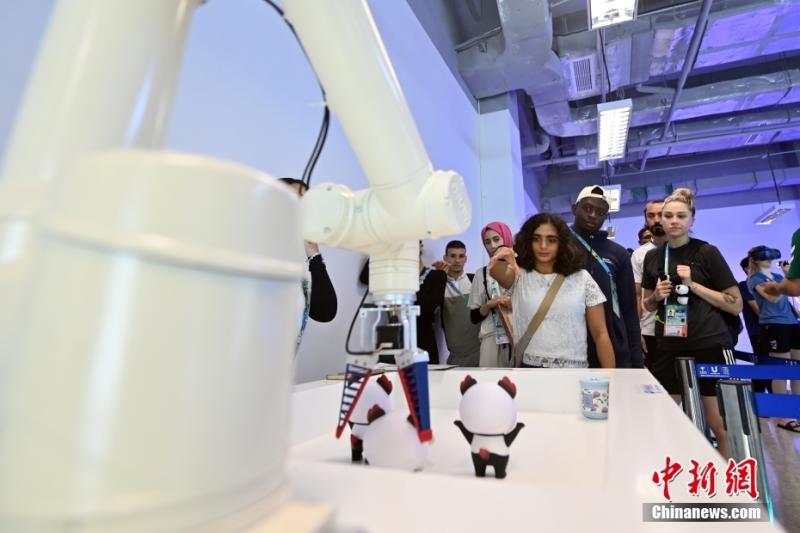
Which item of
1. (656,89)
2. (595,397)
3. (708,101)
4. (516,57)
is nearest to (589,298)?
(595,397)

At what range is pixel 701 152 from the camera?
5.62 m

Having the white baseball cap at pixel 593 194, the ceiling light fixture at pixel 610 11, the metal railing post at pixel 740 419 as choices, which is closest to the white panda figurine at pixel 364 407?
the metal railing post at pixel 740 419

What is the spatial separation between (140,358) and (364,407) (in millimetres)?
401

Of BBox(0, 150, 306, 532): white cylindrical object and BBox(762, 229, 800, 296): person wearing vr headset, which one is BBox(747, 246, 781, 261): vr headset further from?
BBox(0, 150, 306, 532): white cylindrical object

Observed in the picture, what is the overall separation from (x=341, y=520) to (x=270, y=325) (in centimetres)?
15

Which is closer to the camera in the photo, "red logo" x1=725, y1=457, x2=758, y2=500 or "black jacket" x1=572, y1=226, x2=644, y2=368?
"red logo" x1=725, y1=457, x2=758, y2=500

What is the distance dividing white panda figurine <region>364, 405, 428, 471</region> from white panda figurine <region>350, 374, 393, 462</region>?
0.03 m

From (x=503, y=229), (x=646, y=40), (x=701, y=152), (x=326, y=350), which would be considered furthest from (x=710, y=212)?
(x=326, y=350)

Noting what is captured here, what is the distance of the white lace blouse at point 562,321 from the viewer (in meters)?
1.20

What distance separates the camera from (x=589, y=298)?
124 cm

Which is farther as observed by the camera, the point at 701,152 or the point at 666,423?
the point at 701,152

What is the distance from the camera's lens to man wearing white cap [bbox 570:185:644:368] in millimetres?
1473

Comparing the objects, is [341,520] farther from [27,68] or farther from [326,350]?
[326,350]

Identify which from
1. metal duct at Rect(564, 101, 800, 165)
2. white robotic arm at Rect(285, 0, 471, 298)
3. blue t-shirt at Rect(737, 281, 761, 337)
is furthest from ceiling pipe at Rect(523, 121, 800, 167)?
white robotic arm at Rect(285, 0, 471, 298)
